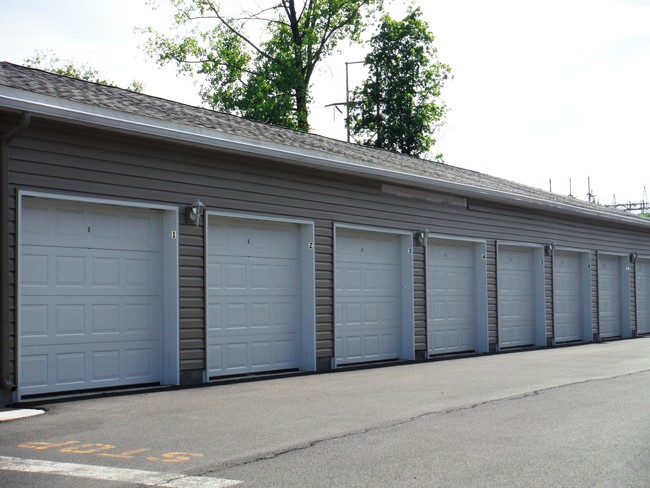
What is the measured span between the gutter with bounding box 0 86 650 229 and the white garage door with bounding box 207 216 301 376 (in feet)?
3.62

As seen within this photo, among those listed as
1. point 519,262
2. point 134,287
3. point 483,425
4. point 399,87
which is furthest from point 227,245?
point 399,87

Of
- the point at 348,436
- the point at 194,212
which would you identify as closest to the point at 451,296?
the point at 194,212

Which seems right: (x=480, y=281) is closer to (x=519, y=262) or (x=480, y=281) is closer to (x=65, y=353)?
(x=519, y=262)

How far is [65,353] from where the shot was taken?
1009 centimetres

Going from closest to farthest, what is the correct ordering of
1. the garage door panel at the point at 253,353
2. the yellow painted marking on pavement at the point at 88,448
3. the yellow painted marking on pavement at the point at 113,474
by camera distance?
the yellow painted marking on pavement at the point at 113,474 → the yellow painted marking on pavement at the point at 88,448 → the garage door panel at the point at 253,353

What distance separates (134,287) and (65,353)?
127 cm

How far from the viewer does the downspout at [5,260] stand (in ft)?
30.2

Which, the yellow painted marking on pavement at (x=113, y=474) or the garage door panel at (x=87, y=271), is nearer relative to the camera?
the yellow painted marking on pavement at (x=113, y=474)

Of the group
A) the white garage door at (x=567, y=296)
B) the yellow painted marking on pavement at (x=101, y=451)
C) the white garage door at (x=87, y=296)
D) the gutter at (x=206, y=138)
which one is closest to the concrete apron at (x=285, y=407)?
the yellow painted marking on pavement at (x=101, y=451)

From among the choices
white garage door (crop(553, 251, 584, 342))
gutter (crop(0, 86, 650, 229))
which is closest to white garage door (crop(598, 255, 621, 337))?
white garage door (crop(553, 251, 584, 342))

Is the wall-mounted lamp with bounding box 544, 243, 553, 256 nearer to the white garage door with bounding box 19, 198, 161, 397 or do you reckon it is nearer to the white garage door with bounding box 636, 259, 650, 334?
the white garage door with bounding box 636, 259, 650, 334

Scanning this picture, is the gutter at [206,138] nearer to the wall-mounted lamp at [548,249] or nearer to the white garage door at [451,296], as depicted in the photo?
the white garage door at [451,296]

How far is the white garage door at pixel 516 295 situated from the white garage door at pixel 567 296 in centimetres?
105

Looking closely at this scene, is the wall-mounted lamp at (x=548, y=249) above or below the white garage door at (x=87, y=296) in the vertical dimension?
above
